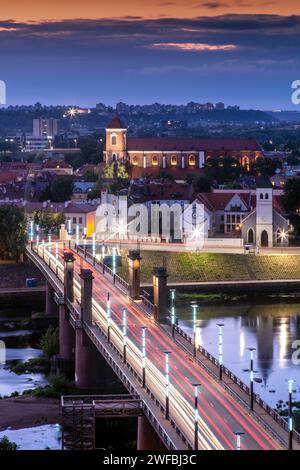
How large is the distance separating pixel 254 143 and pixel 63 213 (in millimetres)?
38030

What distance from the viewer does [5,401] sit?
2111 cm

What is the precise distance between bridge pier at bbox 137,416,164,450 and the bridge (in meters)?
0.01

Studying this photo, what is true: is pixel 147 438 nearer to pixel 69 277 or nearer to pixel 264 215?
pixel 69 277

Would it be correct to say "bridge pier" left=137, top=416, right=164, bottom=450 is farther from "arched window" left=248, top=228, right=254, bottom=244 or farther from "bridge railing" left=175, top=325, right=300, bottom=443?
"arched window" left=248, top=228, right=254, bottom=244

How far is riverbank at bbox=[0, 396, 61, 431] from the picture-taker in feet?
64.7

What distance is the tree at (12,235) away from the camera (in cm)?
3775

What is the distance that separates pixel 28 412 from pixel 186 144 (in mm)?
58269

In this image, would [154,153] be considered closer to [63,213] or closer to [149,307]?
[63,213]

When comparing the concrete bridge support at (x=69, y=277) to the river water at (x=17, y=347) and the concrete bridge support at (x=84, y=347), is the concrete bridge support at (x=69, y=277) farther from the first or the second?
the concrete bridge support at (x=84, y=347)

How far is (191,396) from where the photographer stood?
16641mm

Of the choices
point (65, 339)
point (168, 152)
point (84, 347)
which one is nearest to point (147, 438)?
point (84, 347)

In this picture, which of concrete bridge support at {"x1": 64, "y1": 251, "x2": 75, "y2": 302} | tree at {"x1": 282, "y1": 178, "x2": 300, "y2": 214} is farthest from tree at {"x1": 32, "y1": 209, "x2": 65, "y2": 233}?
concrete bridge support at {"x1": 64, "y1": 251, "x2": 75, "y2": 302}

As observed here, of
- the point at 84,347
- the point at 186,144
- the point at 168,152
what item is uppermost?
the point at 186,144

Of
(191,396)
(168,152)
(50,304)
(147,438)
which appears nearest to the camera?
(147,438)
